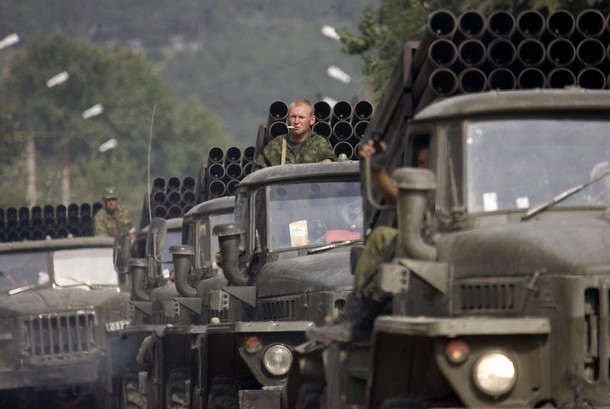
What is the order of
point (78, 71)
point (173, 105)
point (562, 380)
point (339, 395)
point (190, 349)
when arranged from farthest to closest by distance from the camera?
1. point (173, 105)
2. point (78, 71)
3. point (190, 349)
4. point (339, 395)
5. point (562, 380)

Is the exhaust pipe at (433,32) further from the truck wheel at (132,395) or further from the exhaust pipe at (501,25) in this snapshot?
the truck wheel at (132,395)

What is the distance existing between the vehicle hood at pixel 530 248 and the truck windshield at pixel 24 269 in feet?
44.7

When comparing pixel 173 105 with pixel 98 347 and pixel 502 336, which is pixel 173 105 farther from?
pixel 502 336

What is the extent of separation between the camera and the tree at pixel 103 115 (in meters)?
91.4

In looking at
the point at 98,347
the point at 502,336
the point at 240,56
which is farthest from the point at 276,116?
the point at 240,56

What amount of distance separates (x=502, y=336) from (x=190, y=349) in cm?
712

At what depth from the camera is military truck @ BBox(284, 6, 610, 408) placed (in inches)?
318

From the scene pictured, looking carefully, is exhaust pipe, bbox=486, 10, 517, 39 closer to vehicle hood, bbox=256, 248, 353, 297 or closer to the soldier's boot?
the soldier's boot

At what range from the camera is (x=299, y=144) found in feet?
52.4

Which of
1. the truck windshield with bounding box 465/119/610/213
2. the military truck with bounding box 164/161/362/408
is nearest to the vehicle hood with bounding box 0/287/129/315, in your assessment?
the military truck with bounding box 164/161/362/408

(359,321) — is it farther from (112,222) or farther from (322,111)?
(112,222)

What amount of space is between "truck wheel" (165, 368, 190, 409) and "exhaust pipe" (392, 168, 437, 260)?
257 inches

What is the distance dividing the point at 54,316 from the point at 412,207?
13.2 metres

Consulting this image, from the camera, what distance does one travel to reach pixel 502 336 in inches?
322
